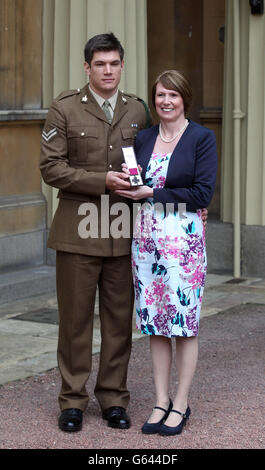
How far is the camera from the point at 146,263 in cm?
527

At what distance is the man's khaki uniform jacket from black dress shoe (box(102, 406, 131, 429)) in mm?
849

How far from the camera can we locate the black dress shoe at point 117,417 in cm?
541

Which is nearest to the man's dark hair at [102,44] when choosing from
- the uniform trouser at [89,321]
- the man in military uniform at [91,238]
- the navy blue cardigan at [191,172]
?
the man in military uniform at [91,238]

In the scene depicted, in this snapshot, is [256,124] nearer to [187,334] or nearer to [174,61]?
[174,61]

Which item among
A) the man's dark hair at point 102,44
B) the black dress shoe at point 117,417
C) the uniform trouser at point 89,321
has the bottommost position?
the black dress shoe at point 117,417

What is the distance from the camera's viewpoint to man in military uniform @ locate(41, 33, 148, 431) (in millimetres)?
5230

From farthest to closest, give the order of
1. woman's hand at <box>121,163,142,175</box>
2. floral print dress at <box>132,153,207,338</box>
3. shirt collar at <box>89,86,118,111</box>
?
shirt collar at <box>89,86,118,111</box> → floral print dress at <box>132,153,207,338</box> → woman's hand at <box>121,163,142,175</box>

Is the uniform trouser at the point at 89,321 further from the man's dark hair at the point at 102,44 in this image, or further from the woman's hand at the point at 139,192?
the man's dark hair at the point at 102,44

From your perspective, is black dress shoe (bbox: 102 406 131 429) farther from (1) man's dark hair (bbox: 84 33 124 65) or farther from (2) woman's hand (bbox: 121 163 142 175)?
(1) man's dark hair (bbox: 84 33 124 65)

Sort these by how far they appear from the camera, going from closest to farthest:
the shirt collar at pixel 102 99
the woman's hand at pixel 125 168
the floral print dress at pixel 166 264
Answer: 1. the woman's hand at pixel 125 168
2. the floral print dress at pixel 166 264
3. the shirt collar at pixel 102 99

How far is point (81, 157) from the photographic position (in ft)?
17.4

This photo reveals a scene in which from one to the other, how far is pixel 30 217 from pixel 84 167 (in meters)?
4.52

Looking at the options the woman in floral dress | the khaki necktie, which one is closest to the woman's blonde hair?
the woman in floral dress

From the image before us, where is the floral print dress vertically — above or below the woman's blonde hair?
below
